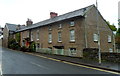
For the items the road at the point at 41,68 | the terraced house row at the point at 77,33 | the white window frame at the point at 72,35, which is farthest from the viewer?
the white window frame at the point at 72,35

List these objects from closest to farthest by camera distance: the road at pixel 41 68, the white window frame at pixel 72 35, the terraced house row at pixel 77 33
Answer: the road at pixel 41 68, the terraced house row at pixel 77 33, the white window frame at pixel 72 35

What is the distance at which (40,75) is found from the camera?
9977 mm

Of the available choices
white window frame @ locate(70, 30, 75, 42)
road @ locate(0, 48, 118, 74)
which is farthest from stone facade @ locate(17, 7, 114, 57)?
road @ locate(0, 48, 118, 74)

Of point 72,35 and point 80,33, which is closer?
point 80,33

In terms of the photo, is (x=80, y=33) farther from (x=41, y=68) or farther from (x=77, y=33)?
(x=41, y=68)

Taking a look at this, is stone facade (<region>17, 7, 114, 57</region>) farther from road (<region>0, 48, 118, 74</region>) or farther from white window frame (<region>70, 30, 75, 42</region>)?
road (<region>0, 48, 118, 74</region>)

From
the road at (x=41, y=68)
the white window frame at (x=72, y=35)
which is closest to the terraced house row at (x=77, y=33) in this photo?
the white window frame at (x=72, y=35)

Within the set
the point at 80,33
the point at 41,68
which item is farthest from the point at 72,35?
the point at 41,68

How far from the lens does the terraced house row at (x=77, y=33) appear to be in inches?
906

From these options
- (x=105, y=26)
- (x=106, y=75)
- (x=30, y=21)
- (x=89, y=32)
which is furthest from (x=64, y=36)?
(x=30, y=21)

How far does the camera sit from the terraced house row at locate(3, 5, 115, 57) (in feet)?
75.5

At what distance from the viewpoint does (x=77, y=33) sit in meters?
23.5

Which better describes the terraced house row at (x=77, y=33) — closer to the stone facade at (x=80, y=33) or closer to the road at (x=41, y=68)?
the stone facade at (x=80, y=33)

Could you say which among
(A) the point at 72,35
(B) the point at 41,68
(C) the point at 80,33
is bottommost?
(B) the point at 41,68
